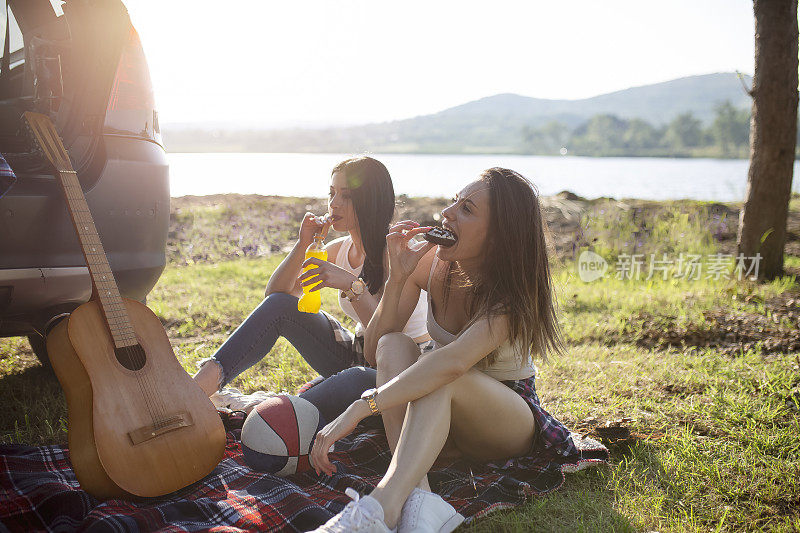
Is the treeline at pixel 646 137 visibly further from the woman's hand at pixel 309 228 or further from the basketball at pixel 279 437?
the basketball at pixel 279 437

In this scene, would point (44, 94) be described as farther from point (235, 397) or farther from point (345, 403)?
point (345, 403)

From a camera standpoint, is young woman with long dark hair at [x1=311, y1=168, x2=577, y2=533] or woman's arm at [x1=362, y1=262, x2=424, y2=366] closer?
young woman with long dark hair at [x1=311, y1=168, x2=577, y2=533]

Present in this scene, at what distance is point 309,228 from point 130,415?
1.38 m

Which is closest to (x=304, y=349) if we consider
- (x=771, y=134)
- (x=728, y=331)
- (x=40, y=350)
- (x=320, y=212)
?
(x=40, y=350)

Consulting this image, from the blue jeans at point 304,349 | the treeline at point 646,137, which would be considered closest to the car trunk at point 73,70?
the blue jeans at point 304,349

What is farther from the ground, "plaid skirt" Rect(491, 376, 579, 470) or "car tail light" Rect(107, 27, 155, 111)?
"car tail light" Rect(107, 27, 155, 111)

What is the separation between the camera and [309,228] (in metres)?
3.37

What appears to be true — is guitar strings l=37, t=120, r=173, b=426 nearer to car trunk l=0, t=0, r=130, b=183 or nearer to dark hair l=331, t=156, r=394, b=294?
car trunk l=0, t=0, r=130, b=183

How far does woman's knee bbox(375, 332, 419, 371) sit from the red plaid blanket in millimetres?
466

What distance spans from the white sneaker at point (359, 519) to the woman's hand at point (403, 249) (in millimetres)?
1027

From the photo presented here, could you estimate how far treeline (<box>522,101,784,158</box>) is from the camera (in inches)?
2931

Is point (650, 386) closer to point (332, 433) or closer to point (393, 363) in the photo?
point (393, 363)

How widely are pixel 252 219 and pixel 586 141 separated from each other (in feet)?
255

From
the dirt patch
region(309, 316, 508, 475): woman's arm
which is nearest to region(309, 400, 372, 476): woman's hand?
region(309, 316, 508, 475): woman's arm
